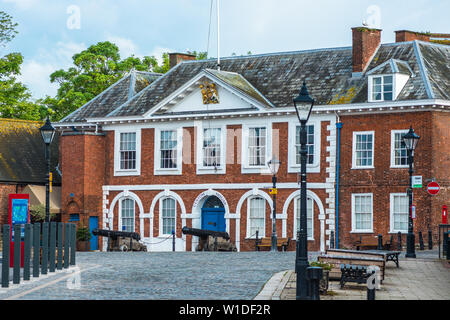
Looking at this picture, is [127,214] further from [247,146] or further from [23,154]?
[23,154]

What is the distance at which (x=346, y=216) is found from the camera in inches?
1719

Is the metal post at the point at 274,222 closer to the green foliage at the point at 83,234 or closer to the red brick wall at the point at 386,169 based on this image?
the red brick wall at the point at 386,169

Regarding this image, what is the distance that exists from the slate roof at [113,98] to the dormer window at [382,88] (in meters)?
14.3

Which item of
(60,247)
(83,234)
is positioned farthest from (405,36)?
(60,247)

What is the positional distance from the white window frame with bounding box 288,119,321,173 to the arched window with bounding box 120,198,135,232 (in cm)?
898

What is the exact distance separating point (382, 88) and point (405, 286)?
2210cm

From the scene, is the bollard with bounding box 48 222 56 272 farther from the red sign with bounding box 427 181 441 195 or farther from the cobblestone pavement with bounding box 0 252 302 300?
the red sign with bounding box 427 181 441 195

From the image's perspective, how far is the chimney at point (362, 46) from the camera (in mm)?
45062

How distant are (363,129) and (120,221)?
1358 centimetres

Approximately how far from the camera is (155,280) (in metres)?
22.6

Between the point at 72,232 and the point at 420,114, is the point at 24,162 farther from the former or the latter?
the point at 72,232

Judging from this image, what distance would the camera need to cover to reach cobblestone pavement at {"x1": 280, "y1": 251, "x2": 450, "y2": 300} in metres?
19.8

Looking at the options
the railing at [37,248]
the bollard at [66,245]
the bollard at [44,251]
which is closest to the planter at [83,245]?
the railing at [37,248]
